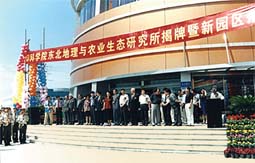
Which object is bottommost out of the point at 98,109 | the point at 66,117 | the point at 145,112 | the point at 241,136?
the point at 241,136

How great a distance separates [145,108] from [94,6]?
34.5 feet

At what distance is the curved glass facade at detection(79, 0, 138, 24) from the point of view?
1708 cm

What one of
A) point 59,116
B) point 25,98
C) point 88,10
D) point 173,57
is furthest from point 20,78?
point 173,57

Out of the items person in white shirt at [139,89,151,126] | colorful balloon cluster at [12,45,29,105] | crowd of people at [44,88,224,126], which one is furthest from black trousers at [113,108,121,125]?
colorful balloon cluster at [12,45,29,105]

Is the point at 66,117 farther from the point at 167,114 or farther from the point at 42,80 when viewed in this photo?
the point at 42,80

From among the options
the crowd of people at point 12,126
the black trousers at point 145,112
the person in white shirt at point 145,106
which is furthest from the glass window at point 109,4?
the crowd of people at point 12,126

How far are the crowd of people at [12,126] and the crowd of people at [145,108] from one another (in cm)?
242

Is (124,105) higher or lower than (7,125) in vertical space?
higher

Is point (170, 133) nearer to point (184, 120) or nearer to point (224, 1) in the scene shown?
point (184, 120)

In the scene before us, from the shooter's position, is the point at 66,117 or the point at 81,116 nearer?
the point at 81,116

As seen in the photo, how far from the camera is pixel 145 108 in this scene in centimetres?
1080

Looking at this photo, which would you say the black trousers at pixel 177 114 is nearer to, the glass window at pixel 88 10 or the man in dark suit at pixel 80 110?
the man in dark suit at pixel 80 110

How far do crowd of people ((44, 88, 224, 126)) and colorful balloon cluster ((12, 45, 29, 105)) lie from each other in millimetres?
5848

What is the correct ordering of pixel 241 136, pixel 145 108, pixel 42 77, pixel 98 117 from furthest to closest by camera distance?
pixel 42 77, pixel 98 117, pixel 145 108, pixel 241 136
